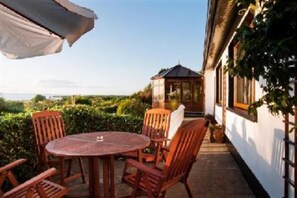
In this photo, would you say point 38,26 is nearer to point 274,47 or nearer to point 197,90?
point 274,47

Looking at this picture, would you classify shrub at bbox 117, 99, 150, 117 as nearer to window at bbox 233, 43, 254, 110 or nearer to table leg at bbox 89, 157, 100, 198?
window at bbox 233, 43, 254, 110

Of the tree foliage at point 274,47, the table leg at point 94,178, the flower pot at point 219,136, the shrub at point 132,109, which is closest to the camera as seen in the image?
the tree foliage at point 274,47

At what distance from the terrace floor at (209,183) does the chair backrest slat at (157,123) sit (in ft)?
2.79

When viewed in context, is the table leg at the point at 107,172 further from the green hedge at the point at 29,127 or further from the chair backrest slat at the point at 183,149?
the green hedge at the point at 29,127

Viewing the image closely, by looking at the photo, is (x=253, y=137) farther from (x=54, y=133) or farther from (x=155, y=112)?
(x=54, y=133)

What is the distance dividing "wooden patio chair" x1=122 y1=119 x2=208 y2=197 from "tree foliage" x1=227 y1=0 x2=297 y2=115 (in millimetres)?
1207

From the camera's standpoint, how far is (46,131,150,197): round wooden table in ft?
9.23

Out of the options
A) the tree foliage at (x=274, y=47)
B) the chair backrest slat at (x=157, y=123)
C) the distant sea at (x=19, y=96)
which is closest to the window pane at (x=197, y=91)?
the distant sea at (x=19, y=96)

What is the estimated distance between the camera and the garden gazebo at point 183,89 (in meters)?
18.3

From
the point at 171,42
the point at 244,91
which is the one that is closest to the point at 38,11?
the point at 244,91

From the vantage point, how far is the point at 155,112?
467cm

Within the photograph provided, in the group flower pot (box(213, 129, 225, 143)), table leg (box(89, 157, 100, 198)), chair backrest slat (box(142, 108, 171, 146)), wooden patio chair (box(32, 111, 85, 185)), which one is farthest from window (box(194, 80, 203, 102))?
table leg (box(89, 157, 100, 198))

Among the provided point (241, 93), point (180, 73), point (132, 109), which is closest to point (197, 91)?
point (180, 73)

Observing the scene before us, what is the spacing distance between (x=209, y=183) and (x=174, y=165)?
1719 mm
